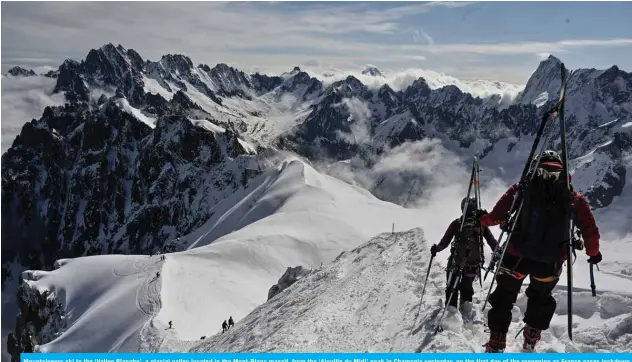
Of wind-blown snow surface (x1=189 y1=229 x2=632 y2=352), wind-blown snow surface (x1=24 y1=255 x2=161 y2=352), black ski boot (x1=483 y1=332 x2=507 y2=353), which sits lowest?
wind-blown snow surface (x1=24 y1=255 x2=161 y2=352)

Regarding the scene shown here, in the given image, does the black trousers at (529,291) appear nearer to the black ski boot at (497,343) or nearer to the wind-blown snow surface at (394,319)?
the black ski boot at (497,343)

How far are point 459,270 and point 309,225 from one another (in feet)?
211

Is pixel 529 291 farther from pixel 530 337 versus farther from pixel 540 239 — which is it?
pixel 540 239

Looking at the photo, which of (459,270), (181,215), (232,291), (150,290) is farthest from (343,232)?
(181,215)

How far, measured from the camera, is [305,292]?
66.7 ft

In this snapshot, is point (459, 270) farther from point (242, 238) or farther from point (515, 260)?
point (242, 238)

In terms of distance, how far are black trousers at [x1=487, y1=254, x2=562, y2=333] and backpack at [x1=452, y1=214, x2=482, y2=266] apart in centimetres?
288

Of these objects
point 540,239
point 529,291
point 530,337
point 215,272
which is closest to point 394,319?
point 530,337

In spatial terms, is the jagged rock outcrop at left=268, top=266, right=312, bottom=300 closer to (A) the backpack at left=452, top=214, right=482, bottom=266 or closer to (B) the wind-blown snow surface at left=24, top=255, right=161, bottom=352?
(B) the wind-blown snow surface at left=24, top=255, right=161, bottom=352

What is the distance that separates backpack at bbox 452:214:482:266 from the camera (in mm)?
12828

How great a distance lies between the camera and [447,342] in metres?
11.2

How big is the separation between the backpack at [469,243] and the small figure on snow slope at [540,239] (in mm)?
2926

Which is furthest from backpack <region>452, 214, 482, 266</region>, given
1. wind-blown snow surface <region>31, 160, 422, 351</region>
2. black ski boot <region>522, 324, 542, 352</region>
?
wind-blown snow surface <region>31, 160, 422, 351</region>

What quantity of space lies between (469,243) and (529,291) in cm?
312
